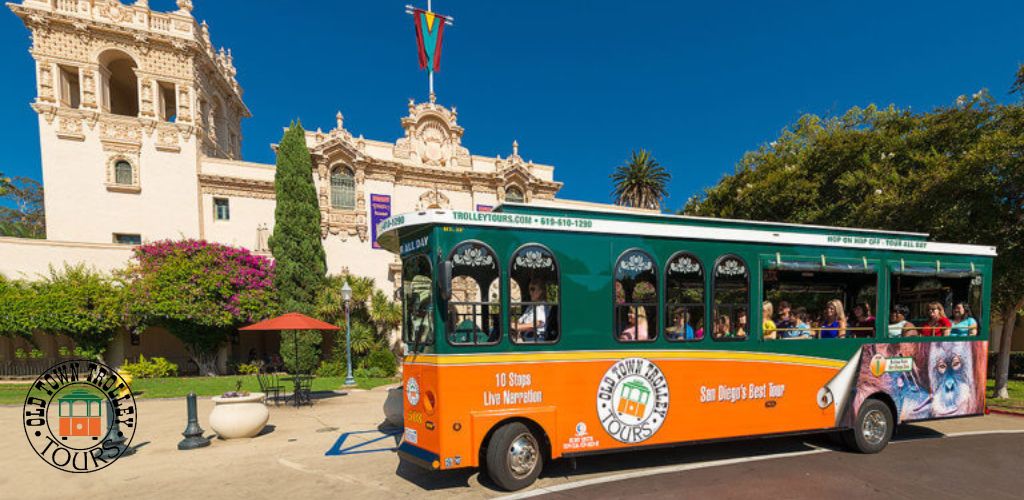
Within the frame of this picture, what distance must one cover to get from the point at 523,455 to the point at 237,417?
6.17 metres

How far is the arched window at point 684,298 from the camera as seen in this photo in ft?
20.9

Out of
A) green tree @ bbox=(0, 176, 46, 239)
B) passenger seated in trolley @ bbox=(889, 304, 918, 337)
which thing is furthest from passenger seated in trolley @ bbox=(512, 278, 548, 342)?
green tree @ bbox=(0, 176, 46, 239)

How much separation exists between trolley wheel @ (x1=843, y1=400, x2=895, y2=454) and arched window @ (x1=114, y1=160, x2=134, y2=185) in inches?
1198

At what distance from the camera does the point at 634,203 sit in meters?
43.9

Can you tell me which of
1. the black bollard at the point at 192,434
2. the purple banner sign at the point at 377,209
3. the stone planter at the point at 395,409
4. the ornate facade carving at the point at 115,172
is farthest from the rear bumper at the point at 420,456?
the ornate facade carving at the point at 115,172

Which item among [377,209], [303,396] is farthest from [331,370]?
[377,209]

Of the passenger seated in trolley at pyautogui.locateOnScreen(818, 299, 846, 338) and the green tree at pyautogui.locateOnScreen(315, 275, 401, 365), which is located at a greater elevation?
the passenger seated in trolley at pyautogui.locateOnScreen(818, 299, 846, 338)

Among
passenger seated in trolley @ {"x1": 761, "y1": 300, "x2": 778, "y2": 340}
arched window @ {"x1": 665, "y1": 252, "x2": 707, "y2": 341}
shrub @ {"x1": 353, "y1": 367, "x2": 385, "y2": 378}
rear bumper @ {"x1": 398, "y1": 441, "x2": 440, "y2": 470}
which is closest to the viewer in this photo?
rear bumper @ {"x1": 398, "y1": 441, "x2": 440, "y2": 470}

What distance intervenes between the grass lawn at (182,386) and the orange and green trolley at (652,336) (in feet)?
40.0

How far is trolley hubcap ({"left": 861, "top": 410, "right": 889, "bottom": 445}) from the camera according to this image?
290 inches

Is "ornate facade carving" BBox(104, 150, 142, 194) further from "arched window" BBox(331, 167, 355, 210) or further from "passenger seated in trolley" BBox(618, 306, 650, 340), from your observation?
"passenger seated in trolley" BBox(618, 306, 650, 340)

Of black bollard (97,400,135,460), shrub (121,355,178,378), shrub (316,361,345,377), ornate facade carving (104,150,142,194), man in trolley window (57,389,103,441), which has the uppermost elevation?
ornate facade carving (104,150,142,194)

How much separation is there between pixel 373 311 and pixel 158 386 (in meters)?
9.16

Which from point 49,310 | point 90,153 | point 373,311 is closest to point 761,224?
point 373,311
